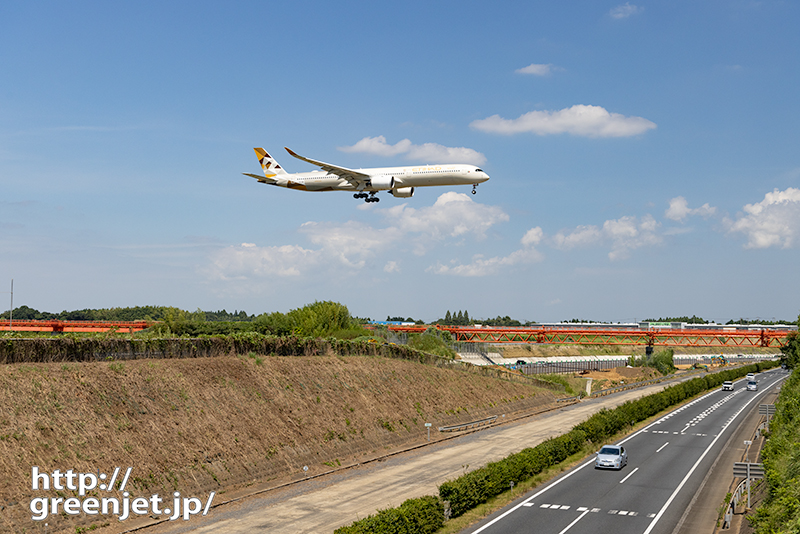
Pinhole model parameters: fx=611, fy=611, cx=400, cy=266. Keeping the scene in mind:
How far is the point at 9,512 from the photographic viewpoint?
911 inches

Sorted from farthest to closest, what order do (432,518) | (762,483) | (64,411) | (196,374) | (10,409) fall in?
(196,374)
(762,483)
(64,411)
(10,409)
(432,518)

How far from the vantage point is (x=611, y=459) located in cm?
3891

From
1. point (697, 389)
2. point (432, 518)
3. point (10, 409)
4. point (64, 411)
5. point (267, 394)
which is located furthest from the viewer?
point (697, 389)

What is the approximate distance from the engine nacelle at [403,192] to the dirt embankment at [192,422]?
15440mm

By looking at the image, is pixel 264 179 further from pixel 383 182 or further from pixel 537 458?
pixel 537 458

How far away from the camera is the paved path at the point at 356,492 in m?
27.3

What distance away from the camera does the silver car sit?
127 feet

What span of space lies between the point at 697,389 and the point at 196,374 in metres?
77.2

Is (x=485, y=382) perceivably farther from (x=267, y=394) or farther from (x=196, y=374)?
(x=196, y=374)

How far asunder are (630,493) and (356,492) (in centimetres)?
1484

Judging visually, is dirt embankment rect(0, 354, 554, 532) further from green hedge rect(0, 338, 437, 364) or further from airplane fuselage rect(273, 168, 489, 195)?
airplane fuselage rect(273, 168, 489, 195)

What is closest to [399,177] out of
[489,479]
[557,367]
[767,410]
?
[489,479]

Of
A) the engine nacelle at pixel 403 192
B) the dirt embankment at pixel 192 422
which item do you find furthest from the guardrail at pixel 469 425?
the engine nacelle at pixel 403 192

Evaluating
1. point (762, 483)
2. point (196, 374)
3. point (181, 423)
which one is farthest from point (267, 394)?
point (762, 483)
